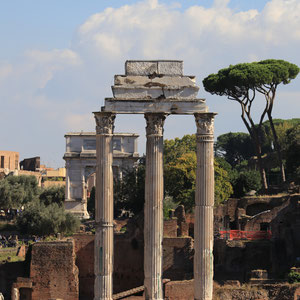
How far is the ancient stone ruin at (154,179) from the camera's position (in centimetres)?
2670

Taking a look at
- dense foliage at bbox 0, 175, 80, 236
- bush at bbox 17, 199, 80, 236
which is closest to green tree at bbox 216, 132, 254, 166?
dense foliage at bbox 0, 175, 80, 236

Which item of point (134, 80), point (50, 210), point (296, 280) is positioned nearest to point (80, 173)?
point (50, 210)

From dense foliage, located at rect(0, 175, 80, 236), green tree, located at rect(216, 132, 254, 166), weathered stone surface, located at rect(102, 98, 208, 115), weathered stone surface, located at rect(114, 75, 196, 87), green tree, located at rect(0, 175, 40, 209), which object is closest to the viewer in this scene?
weathered stone surface, located at rect(102, 98, 208, 115)

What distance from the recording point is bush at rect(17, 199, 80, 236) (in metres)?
52.8

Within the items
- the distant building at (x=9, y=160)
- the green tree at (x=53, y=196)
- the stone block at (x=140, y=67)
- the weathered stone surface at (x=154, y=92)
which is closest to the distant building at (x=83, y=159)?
the green tree at (x=53, y=196)

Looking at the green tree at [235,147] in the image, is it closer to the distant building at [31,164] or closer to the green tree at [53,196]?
the distant building at [31,164]

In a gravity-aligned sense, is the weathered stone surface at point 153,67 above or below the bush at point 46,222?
above

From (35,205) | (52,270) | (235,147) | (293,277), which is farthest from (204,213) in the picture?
(235,147)

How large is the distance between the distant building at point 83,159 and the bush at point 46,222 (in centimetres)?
1158

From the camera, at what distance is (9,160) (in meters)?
95.8

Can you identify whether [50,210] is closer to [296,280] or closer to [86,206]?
[86,206]

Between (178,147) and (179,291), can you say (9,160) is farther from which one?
(179,291)

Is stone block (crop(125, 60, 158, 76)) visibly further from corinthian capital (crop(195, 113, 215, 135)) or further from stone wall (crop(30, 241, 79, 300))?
stone wall (crop(30, 241, 79, 300))

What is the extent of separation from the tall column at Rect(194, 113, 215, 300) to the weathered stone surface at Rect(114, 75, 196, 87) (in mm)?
1078
